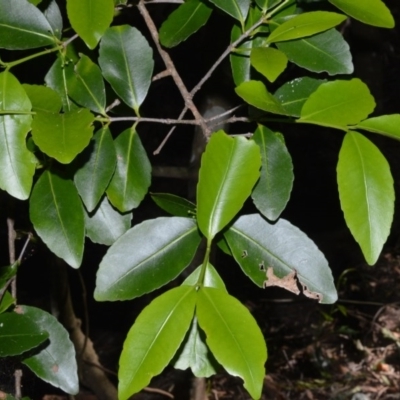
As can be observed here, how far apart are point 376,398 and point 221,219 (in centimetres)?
223

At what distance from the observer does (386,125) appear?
2.51 feet

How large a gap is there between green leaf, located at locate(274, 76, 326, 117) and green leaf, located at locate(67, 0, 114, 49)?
0.26m

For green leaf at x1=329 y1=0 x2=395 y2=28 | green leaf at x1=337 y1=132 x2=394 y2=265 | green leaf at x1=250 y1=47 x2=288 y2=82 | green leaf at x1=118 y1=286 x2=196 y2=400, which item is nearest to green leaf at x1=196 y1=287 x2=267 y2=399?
green leaf at x1=118 y1=286 x2=196 y2=400

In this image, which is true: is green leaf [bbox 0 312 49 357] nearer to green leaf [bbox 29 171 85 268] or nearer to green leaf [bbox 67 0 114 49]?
green leaf [bbox 29 171 85 268]

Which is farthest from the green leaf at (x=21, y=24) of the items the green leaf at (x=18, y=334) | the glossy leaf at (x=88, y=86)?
the green leaf at (x=18, y=334)

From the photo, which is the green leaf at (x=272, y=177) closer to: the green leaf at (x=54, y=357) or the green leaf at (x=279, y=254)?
the green leaf at (x=279, y=254)

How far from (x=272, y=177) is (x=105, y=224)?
0.23 meters

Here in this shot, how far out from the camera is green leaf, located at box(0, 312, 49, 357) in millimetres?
937

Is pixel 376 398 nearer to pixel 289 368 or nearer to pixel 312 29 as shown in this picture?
pixel 289 368

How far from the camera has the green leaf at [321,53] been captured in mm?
865

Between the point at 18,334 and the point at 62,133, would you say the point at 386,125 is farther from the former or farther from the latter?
the point at 18,334

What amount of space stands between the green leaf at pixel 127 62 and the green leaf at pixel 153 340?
31 cm

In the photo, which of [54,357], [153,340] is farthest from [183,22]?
[54,357]

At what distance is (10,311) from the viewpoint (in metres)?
1.02
